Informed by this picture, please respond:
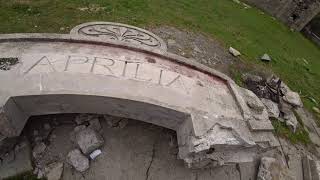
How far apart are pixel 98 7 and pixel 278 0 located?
6.46 m

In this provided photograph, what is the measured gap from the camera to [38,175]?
14.6ft

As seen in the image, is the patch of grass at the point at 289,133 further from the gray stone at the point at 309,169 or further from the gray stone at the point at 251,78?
the gray stone at the point at 251,78

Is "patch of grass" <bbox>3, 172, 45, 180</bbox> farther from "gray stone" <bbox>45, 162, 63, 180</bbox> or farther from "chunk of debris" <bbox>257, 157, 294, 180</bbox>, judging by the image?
"chunk of debris" <bbox>257, 157, 294, 180</bbox>

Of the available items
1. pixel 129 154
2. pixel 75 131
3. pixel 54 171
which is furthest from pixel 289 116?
pixel 54 171

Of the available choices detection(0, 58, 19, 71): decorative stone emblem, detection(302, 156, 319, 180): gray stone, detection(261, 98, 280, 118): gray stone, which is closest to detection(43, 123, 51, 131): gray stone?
detection(0, 58, 19, 71): decorative stone emblem

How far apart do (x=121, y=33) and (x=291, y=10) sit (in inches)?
276

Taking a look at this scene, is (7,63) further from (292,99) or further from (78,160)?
(292,99)

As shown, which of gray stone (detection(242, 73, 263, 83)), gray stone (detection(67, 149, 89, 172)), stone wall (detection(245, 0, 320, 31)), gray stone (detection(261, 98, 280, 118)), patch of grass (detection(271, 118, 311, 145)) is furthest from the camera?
stone wall (detection(245, 0, 320, 31))

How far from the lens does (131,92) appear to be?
4.42m

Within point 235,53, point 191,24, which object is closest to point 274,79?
point 235,53

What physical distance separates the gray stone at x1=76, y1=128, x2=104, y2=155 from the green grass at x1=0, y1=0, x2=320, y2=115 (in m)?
2.56

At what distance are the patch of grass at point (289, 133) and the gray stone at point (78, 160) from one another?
3242mm

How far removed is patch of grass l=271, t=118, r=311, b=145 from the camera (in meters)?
5.72

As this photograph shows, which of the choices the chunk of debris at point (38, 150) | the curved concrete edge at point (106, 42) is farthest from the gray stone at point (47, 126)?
the curved concrete edge at point (106, 42)
